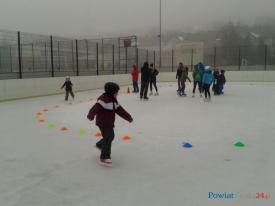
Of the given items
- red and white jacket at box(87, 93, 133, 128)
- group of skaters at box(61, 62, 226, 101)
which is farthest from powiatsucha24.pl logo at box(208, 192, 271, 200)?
group of skaters at box(61, 62, 226, 101)

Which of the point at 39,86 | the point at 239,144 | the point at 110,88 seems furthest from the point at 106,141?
the point at 39,86

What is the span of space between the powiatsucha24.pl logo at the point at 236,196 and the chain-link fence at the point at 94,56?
11.8 metres

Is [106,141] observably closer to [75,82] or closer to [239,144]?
[239,144]

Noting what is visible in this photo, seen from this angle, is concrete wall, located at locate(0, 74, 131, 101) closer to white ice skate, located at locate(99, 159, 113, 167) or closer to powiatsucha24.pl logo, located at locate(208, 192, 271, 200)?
white ice skate, located at locate(99, 159, 113, 167)

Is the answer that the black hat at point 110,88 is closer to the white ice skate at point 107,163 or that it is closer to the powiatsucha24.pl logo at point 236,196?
the white ice skate at point 107,163

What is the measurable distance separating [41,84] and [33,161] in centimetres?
1041

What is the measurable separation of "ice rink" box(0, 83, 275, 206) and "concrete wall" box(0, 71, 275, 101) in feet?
18.9

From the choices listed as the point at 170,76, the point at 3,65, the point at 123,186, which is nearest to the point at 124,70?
the point at 170,76

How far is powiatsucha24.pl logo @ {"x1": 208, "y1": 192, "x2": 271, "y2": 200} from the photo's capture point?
2.75m

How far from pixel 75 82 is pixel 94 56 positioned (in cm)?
382

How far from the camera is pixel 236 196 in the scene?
2.79m

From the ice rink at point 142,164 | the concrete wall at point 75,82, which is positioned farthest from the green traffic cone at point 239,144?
the concrete wall at point 75,82

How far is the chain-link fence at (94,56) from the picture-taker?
577 inches

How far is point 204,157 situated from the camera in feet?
13.1
